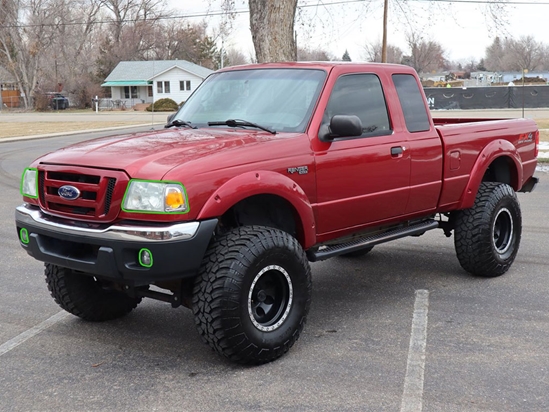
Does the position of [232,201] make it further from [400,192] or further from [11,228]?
[11,228]

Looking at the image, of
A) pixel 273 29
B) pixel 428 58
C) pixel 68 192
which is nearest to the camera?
pixel 68 192

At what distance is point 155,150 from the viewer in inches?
179

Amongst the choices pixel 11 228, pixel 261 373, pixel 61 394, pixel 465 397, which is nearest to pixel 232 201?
pixel 261 373

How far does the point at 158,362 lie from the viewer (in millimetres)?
4594

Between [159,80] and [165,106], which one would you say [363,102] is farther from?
[159,80]

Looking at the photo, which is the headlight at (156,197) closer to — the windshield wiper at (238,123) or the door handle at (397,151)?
the windshield wiper at (238,123)

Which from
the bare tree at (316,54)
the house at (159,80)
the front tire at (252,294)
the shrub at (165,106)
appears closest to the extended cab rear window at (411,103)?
the front tire at (252,294)

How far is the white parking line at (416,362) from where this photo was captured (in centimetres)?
393

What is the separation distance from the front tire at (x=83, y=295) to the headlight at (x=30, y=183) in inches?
23.5

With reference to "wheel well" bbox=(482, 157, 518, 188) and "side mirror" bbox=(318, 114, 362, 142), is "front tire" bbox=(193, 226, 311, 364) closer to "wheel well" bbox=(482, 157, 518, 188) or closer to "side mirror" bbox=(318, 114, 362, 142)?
"side mirror" bbox=(318, 114, 362, 142)

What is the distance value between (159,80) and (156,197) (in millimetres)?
69603

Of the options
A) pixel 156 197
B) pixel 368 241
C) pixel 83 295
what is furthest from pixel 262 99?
pixel 83 295

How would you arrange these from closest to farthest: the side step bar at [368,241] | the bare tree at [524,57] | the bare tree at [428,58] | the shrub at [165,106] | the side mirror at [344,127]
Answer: the side mirror at [344,127], the side step bar at [368,241], the shrub at [165,106], the bare tree at [428,58], the bare tree at [524,57]

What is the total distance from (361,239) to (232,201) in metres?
1.61
